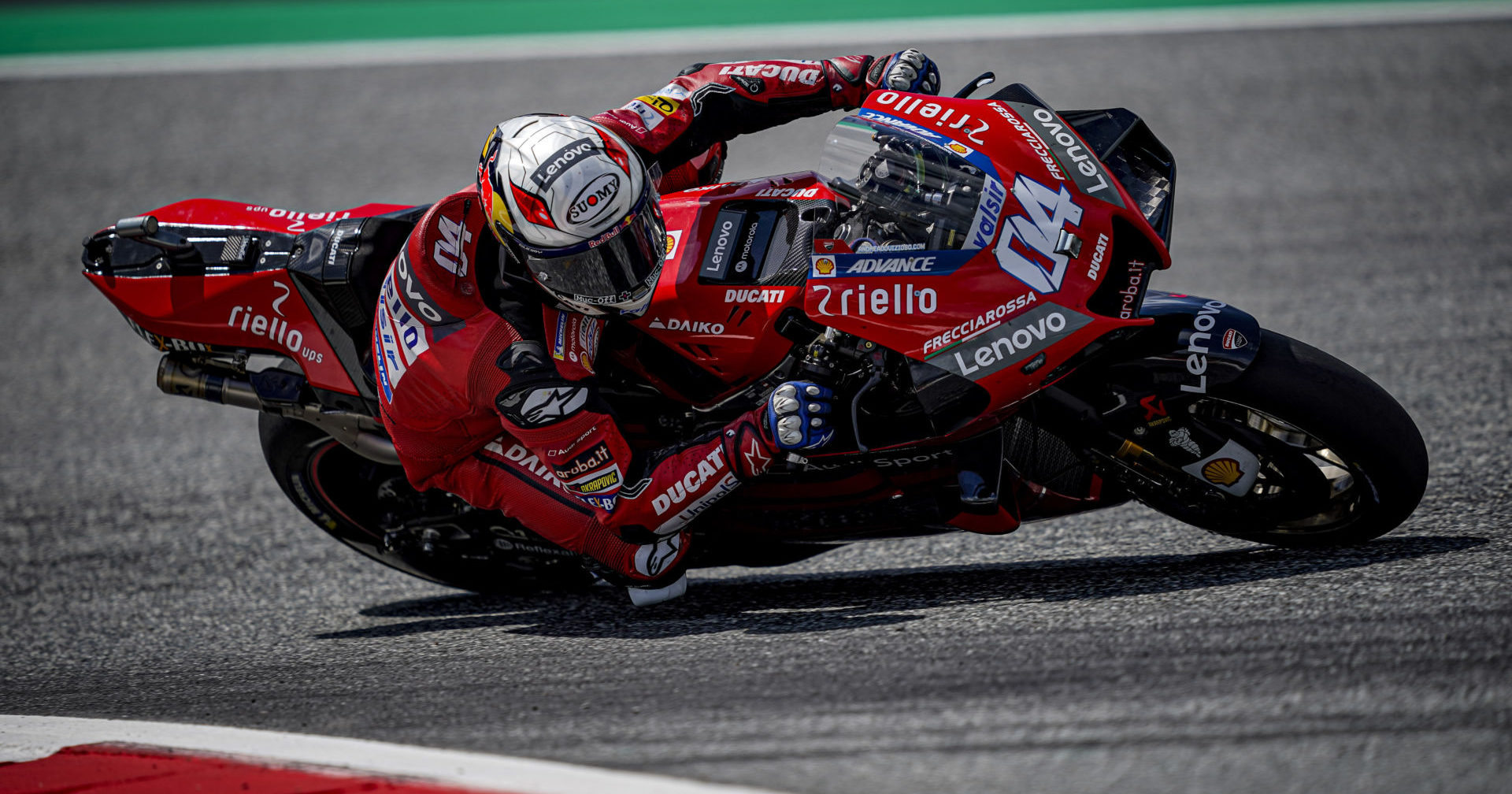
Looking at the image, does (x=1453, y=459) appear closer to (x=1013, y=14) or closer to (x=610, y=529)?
(x=610, y=529)

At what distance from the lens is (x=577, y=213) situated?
3227 millimetres

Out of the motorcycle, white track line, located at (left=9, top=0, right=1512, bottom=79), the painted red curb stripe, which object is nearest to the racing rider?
the motorcycle

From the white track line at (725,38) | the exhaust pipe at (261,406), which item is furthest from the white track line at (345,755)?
the white track line at (725,38)

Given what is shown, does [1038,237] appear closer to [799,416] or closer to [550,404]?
[799,416]

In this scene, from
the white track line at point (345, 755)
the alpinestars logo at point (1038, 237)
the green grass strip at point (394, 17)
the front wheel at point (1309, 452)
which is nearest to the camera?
the white track line at point (345, 755)

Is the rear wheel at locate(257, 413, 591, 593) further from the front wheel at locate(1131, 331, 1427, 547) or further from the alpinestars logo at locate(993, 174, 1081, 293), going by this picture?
the front wheel at locate(1131, 331, 1427, 547)

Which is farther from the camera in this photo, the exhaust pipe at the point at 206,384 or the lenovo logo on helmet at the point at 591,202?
the exhaust pipe at the point at 206,384

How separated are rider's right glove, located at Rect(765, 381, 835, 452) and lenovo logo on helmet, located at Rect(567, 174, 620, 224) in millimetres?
653

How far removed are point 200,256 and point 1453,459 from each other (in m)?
4.20

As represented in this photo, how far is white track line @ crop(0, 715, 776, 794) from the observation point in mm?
2744

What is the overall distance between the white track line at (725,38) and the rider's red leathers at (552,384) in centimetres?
563

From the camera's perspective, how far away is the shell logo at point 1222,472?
338 centimetres

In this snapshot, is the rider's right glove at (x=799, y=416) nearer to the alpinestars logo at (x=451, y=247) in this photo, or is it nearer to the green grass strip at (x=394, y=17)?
the alpinestars logo at (x=451, y=247)

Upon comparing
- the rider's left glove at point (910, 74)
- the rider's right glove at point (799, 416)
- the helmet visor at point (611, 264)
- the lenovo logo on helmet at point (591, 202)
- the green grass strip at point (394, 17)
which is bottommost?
the rider's right glove at point (799, 416)
